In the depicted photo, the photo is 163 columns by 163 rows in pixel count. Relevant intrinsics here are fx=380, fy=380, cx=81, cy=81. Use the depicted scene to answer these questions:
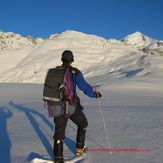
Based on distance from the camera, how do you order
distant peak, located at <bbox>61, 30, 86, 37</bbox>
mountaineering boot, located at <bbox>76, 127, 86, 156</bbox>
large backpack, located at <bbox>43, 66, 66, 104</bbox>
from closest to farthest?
large backpack, located at <bbox>43, 66, 66, 104</bbox> → mountaineering boot, located at <bbox>76, 127, 86, 156</bbox> → distant peak, located at <bbox>61, 30, 86, 37</bbox>

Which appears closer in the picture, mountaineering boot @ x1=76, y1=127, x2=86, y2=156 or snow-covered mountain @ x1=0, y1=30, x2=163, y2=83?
mountaineering boot @ x1=76, y1=127, x2=86, y2=156

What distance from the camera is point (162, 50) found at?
4048 inches

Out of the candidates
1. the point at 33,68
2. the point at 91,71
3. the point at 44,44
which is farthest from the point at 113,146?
the point at 44,44

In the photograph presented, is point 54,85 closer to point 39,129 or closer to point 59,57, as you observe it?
point 39,129

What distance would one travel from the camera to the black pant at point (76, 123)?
5.95 metres

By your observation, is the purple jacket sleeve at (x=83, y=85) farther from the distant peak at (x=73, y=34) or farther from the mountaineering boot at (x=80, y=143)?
the distant peak at (x=73, y=34)

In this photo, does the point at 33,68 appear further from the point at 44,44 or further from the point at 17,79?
the point at 44,44

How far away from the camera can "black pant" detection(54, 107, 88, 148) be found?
5945 millimetres

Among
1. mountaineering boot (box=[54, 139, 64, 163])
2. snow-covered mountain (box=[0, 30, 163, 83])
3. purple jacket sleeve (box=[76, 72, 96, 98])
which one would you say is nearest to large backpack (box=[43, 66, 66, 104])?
purple jacket sleeve (box=[76, 72, 96, 98])

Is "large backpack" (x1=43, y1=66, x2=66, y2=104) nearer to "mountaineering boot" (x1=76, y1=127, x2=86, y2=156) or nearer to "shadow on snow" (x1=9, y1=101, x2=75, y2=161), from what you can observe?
"mountaineering boot" (x1=76, y1=127, x2=86, y2=156)

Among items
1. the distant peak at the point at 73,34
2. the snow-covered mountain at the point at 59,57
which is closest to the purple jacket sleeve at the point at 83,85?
the snow-covered mountain at the point at 59,57

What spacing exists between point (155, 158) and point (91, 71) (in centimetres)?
5939

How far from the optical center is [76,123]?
632cm

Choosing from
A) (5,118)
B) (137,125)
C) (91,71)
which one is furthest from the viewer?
(91,71)
